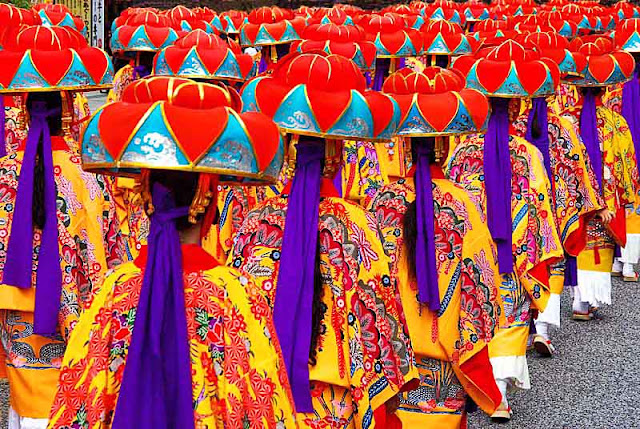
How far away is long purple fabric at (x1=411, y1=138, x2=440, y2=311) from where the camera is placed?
4.92 meters

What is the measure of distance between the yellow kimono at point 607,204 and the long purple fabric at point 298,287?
15.4ft

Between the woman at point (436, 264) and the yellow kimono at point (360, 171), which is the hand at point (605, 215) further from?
the woman at point (436, 264)

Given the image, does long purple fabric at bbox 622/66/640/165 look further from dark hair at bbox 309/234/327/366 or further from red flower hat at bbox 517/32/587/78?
dark hair at bbox 309/234/327/366

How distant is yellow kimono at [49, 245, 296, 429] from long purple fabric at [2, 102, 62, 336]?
1.81 m

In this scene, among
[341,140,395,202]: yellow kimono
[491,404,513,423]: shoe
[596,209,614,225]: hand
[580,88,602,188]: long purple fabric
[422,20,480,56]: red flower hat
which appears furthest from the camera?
[422,20,480,56]: red flower hat

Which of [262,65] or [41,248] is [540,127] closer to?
[262,65]

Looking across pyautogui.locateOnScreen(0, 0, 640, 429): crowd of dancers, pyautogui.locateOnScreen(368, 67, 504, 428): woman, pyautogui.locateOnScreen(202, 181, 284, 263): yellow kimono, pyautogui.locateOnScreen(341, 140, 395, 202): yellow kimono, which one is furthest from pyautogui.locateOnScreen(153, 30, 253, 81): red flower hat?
pyautogui.locateOnScreen(368, 67, 504, 428): woman

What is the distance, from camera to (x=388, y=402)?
417 cm

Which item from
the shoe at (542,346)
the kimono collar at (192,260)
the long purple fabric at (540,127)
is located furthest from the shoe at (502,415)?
the kimono collar at (192,260)

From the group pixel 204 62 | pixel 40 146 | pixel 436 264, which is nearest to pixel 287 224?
pixel 436 264

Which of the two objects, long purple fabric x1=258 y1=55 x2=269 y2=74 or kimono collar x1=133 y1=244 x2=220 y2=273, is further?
long purple fabric x1=258 y1=55 x2=269 y2=74

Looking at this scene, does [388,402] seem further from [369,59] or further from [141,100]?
[369,59]

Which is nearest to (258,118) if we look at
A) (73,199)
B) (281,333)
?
(281,333)

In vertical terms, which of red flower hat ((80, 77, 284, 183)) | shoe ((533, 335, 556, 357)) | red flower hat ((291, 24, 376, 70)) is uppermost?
red flower hat ((291, 24, 376, 70))
